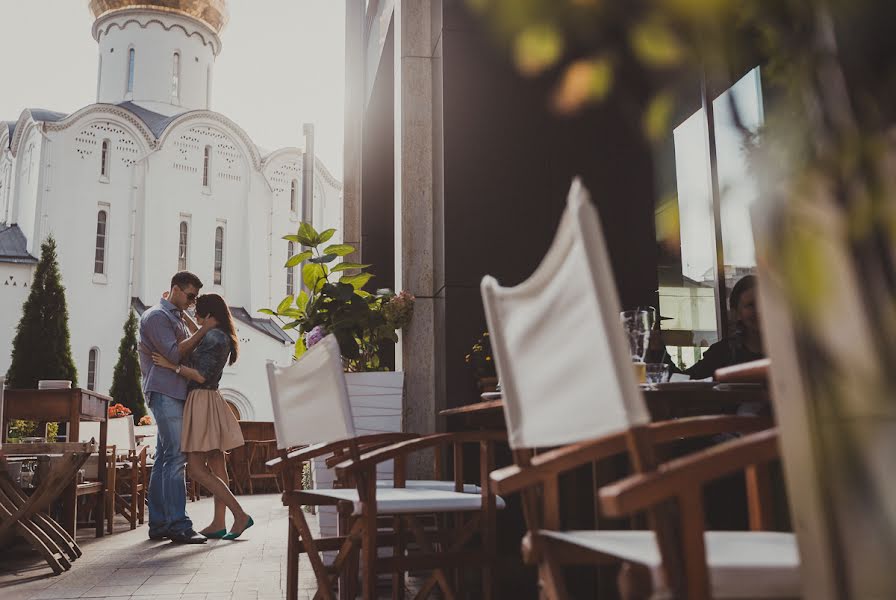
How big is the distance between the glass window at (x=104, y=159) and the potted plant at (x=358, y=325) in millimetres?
22498

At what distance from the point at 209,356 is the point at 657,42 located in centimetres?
579

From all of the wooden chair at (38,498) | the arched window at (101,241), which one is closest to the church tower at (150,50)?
the arched window at (101,241)

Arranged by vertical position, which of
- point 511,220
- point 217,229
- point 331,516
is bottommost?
point 331,516

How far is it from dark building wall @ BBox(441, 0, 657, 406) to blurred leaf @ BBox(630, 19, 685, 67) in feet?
13.4

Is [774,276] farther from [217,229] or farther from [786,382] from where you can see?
[217,229]

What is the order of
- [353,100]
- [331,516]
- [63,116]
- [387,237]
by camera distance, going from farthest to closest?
[63,116], [353,100], [387,237], [331,516]

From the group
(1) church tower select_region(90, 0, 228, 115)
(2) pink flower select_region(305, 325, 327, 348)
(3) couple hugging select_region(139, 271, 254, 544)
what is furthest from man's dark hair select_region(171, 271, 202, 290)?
(1) church tower select_region(90, 0, 228, 115)

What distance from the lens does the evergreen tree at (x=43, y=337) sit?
61.3 feet

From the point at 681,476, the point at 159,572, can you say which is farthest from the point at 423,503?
the point at 159,572

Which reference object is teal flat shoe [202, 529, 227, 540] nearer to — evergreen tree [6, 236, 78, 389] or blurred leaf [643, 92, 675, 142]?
blurred leaf [643, 92, 675, 142]

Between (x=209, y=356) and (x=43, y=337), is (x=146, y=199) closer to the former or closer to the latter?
(x=43, y=337)

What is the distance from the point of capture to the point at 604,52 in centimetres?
65

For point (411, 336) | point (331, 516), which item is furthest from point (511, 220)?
point (331, 516)

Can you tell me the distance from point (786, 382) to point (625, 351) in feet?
0.70
